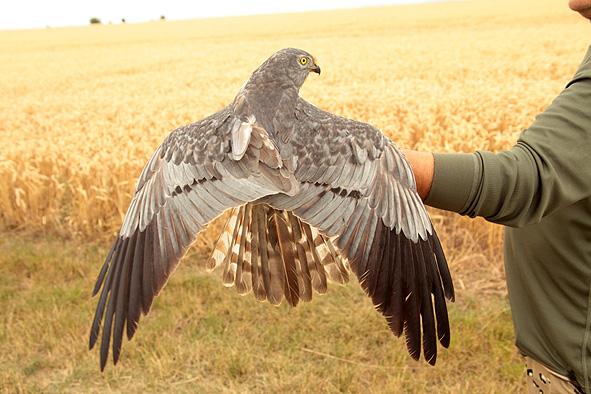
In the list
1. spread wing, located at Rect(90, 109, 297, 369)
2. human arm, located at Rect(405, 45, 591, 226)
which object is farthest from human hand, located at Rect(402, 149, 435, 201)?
spread wing, located at Rect(90, 109, 297, 369)

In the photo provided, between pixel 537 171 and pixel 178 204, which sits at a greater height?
pixel 537 171

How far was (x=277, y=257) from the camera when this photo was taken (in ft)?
8.94

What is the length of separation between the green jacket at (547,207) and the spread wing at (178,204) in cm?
61

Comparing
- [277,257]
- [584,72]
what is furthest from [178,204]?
[584,72]

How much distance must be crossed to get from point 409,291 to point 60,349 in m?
3.28

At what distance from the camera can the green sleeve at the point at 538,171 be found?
5.94ft

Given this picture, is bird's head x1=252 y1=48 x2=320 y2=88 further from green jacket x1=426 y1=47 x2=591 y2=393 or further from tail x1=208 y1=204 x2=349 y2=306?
green jacket x1=426 y1=47 x2=591 y2=393

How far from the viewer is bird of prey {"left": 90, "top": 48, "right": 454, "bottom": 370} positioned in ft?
6.90

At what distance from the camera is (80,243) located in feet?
21.6

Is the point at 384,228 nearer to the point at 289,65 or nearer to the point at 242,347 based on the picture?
the point at 289,65

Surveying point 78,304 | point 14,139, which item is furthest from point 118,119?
point 78,304

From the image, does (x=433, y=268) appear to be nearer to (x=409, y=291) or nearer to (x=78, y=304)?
(x=409, y=291)

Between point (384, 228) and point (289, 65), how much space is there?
0.89 m

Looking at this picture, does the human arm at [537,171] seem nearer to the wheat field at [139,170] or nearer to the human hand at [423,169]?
the human hand at [423,169]
